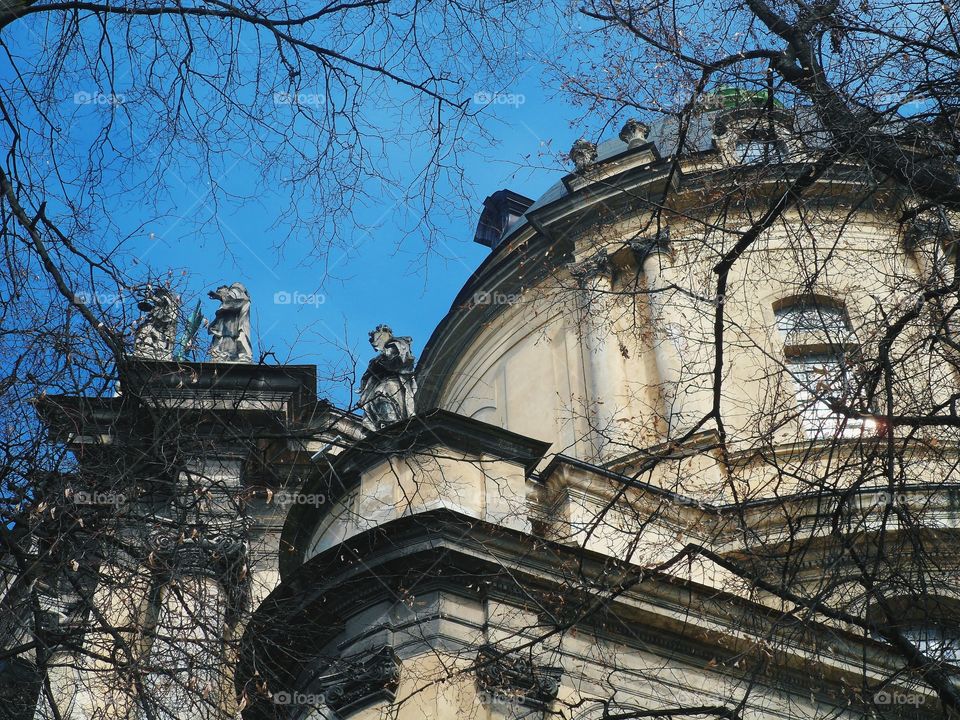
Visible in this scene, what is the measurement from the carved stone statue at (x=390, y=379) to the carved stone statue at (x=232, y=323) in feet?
12.9

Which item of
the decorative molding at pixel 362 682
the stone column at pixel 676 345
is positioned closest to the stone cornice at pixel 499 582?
the decorative molding at pixel 362 682

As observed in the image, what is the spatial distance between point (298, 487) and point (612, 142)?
13.4 metres

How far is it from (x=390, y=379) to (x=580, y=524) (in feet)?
19.4

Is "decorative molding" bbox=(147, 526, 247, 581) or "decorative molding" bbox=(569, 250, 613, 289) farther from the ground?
"decorative molding" bbox=(569, 250, 613, 289)

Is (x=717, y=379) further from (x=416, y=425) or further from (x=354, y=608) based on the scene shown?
(x=354, y=608)

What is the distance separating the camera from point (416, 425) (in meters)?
13.0

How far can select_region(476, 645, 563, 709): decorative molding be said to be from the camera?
10469 millimetres

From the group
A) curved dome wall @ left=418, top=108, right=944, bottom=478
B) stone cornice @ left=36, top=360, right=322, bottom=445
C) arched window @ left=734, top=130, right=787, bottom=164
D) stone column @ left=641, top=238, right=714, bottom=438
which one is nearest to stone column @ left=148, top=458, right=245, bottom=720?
stone cornice @ left=36, top=360, right=322, bottom=445

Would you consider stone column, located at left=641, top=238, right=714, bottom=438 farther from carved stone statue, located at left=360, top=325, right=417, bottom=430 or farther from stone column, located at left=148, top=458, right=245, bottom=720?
stone column, located at left=148, top=458, right=245, bottom=720

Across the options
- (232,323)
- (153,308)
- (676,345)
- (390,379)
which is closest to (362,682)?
(153,308)

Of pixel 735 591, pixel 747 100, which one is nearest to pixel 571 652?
pixel 735 591

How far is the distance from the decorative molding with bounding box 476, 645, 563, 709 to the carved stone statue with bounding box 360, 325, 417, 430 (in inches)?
192

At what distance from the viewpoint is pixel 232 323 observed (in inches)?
798

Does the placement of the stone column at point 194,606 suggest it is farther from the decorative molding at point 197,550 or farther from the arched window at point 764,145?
the arched window at point 764,145
